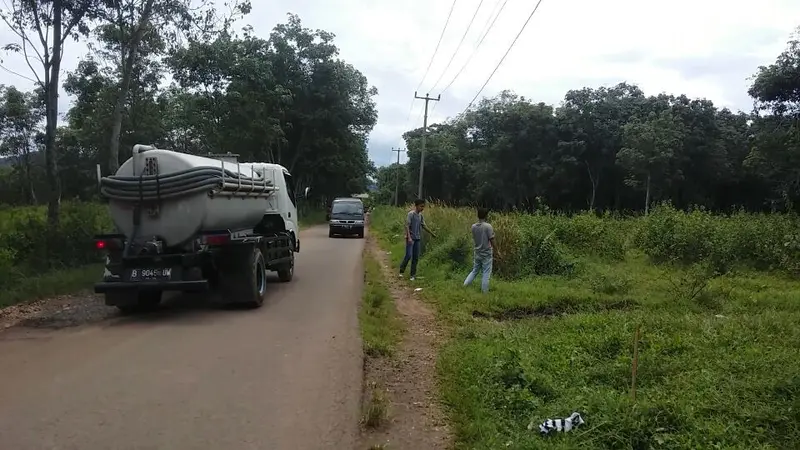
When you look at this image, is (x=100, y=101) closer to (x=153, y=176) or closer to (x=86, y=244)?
(x=86, y=244)

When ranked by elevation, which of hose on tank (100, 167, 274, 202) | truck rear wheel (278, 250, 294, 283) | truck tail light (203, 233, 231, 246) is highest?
hose on tank (100, 167, 274, 202)

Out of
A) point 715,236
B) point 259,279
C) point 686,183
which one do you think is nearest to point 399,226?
point 715,236

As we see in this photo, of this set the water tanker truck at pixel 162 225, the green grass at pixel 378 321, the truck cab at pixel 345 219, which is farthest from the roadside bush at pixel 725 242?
the truck cab at pixel 345 219

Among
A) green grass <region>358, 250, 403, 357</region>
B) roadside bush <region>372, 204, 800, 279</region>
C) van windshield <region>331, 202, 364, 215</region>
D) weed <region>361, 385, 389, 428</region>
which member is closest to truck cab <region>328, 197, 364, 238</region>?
van windshield <region>331, 202, 364, 215</region>

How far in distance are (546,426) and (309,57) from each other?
37146mm

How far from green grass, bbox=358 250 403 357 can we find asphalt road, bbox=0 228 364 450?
225mm

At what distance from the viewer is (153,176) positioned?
8898 millimetres

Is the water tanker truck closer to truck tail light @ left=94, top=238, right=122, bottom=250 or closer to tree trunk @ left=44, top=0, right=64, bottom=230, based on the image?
truck tail light @ left=94, top=238, right=122, bottom=250

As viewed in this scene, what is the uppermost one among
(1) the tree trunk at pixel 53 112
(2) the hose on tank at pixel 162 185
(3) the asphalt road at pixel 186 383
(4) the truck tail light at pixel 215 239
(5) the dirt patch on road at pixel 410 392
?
(1) the tree trunk at pixel 53 112

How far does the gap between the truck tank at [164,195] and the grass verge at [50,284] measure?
267 centimetres

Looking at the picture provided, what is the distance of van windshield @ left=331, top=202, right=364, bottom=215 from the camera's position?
30.6 m

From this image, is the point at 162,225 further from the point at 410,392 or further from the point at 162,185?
→ the point at 410,392

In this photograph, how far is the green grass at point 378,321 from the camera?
763cm

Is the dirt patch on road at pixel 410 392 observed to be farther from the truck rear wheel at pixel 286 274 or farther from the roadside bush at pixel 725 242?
the roadside bush at pixel 725 242
